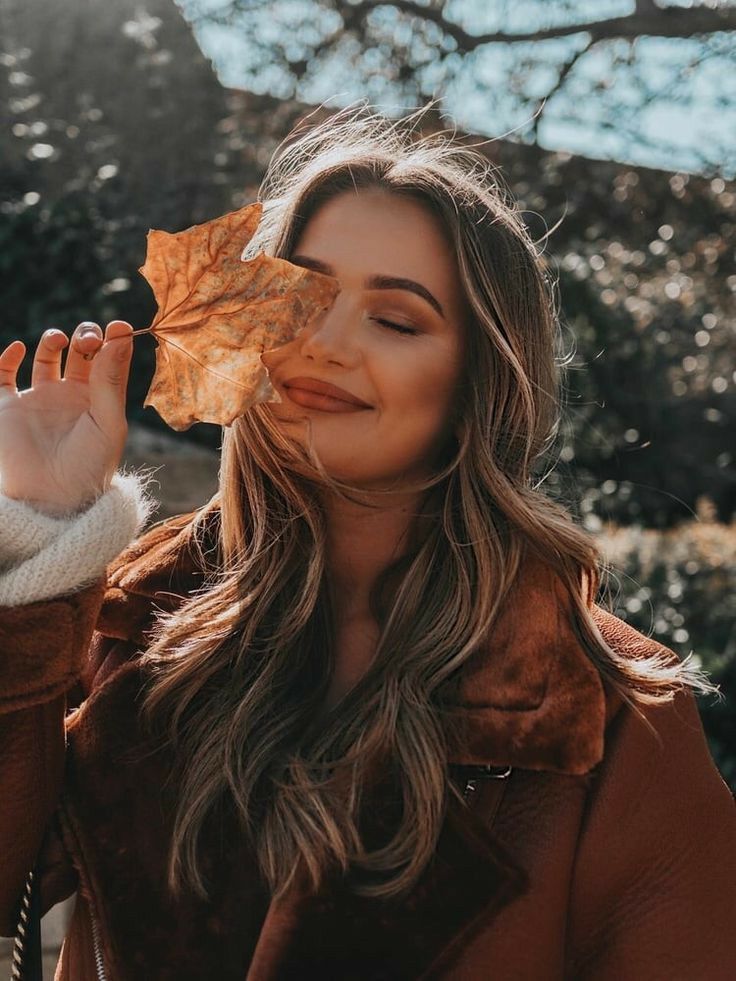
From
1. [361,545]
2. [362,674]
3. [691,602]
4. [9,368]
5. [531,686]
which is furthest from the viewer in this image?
[691,602]

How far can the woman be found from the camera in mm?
1762

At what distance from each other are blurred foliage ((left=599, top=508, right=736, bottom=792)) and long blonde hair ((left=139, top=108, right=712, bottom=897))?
2.10 metres

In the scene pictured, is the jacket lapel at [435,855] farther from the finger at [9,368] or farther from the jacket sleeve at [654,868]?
the finger at [9,368]

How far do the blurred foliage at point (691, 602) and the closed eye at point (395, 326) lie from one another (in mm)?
2301

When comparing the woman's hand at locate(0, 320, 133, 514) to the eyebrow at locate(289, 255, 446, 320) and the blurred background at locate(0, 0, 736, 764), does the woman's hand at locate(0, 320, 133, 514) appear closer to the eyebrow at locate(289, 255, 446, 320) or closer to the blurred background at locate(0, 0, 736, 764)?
the eyebrow at locate(289, 255, 446, 320)

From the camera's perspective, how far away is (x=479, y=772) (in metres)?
1.85

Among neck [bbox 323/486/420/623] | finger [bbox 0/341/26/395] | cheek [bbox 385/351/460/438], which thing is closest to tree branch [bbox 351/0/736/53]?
cheek [bbox 385/351/460/438]

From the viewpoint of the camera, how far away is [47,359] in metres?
1.94

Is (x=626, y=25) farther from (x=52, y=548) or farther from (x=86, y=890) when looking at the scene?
(x=86, y=890)

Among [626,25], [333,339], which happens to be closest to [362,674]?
[333,339]

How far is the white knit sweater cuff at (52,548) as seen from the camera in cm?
182

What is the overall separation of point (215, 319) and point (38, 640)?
589mm

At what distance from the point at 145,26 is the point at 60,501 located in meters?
7.39

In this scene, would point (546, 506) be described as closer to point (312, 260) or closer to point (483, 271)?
point (483, 271)
